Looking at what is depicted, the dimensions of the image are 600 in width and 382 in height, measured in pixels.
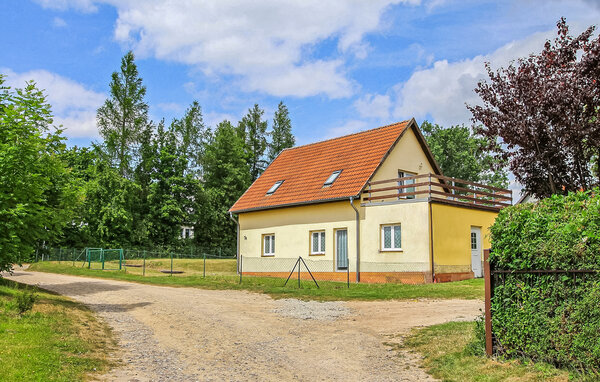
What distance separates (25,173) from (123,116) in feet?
118

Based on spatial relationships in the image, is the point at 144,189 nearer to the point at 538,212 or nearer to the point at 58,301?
the point at 58,301

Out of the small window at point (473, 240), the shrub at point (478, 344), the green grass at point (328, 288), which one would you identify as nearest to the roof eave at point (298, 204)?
the green grass at point (328, 288)

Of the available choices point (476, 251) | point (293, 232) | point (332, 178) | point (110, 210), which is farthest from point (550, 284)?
point (110, 210)

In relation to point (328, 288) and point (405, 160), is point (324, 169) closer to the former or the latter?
point (405, 160)

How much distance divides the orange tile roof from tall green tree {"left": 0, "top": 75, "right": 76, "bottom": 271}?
1326 cm

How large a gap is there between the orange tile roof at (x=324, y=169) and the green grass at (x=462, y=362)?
45.7ft

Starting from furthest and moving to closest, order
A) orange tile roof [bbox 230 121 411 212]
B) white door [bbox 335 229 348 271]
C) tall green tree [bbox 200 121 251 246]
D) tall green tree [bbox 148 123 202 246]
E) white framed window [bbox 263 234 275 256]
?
tall green tree [bbox 200 121 251 246], tall green tree [bbox 148 123 202 246], white framed window [bbox 263 234 275 256], orange tile roof [bbox 230 121 411 212], white door [bbox 335 229 348 271]

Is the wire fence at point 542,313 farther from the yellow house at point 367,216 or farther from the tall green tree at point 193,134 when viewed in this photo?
the tall green tree at point 193,134

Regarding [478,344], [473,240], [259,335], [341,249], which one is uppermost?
[473,240]

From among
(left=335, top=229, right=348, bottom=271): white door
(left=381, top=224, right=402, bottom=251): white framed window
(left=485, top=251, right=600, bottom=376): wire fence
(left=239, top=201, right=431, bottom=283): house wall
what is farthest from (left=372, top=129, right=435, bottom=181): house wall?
(left=485, top=251, right=600, bottom=376): wire fence

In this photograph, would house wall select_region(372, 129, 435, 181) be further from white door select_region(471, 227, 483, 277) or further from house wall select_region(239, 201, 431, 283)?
white door select_region(471, 227, 483, 277)

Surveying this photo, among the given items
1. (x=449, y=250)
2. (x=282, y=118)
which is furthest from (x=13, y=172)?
(x=282, y=118)

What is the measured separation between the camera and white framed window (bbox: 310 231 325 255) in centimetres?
2614

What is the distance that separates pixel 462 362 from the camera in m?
8.18
